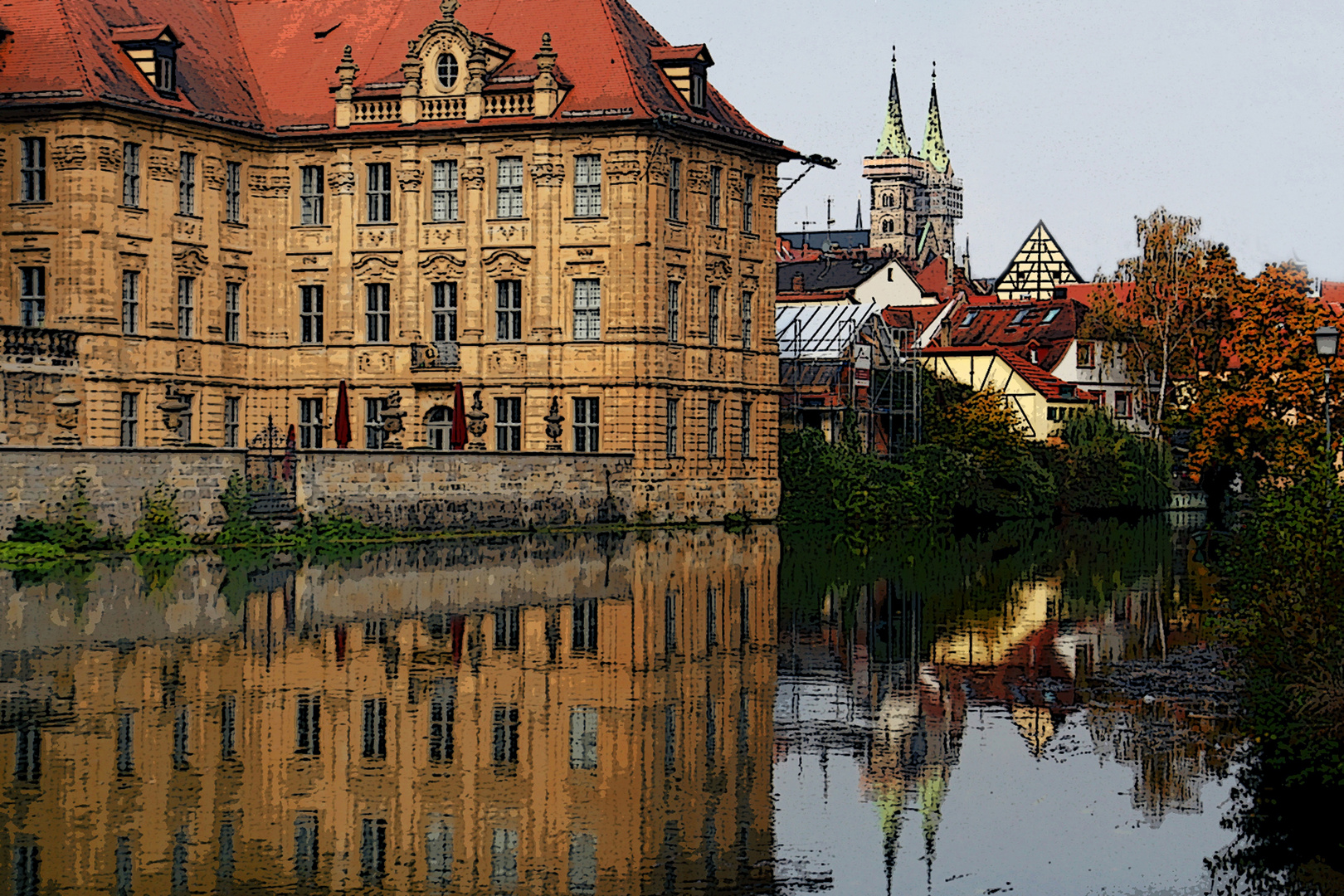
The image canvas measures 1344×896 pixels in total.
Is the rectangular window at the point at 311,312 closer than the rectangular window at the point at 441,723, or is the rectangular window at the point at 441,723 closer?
the rectangular window at the point at 441,723

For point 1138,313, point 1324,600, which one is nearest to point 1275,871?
point 1324,600

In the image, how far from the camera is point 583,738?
1889 centimetres

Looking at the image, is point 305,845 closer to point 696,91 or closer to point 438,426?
point 438,426

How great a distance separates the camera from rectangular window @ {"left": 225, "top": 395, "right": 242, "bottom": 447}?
211ft

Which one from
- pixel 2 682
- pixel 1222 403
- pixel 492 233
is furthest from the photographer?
pixel 1222 403

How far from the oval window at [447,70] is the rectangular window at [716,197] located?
828cm

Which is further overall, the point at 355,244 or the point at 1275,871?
the point at 355,244

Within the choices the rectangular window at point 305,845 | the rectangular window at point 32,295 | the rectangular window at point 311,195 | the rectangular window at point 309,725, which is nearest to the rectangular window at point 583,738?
the rectangular window at point 309,725

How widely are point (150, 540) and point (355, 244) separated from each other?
22419 mm

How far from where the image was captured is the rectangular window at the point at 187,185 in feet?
202

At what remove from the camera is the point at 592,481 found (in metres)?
57.9

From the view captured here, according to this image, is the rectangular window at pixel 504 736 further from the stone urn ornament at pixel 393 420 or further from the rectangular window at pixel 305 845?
the stone urn ornament at pixel 393 420

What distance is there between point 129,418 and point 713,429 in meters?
17.3

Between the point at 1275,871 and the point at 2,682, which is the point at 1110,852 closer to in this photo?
the point at 1275,871
